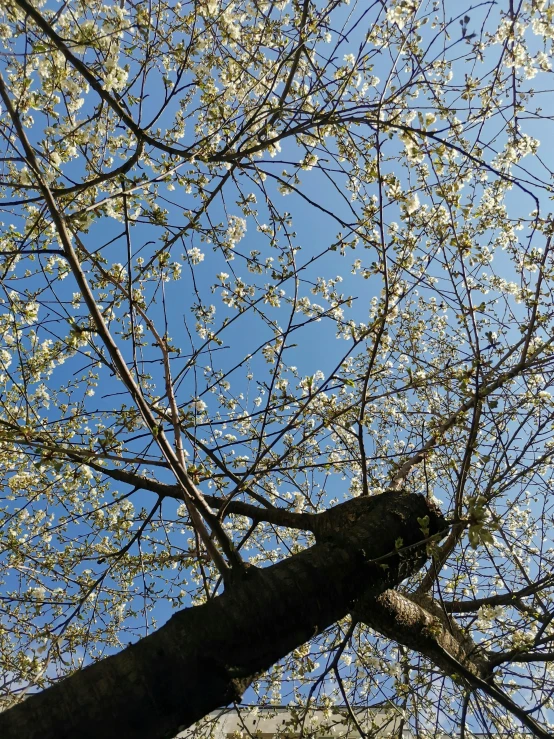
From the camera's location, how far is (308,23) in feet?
8.61

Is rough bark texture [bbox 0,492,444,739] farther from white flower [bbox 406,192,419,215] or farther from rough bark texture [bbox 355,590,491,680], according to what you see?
white flower [bbox 406,192,419,215]

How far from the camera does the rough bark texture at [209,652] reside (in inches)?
48.4

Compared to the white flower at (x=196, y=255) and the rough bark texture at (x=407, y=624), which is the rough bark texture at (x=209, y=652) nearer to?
the rough bark texture at (x=407, y=624)

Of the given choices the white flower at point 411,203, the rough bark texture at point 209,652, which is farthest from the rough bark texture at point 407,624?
the white flower at point 411,203

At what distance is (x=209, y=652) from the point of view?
1.39 metres

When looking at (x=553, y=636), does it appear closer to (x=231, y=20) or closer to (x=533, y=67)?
(x=533, y=67)

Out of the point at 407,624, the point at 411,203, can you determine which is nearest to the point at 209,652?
the point at 407,624

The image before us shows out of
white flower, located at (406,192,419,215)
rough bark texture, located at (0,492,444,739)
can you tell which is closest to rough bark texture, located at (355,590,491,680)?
rough bark texture, located at (0,492,444,739)

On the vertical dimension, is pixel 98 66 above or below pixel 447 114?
above

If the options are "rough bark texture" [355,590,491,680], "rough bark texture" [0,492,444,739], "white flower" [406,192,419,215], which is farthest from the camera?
"white flower" [406,192,419,215]

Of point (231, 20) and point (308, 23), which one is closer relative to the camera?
point (308, 23)

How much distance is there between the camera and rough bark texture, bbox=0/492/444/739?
4.03ft

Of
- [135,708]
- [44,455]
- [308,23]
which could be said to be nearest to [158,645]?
[135,708]

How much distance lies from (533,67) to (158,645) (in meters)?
3.83
